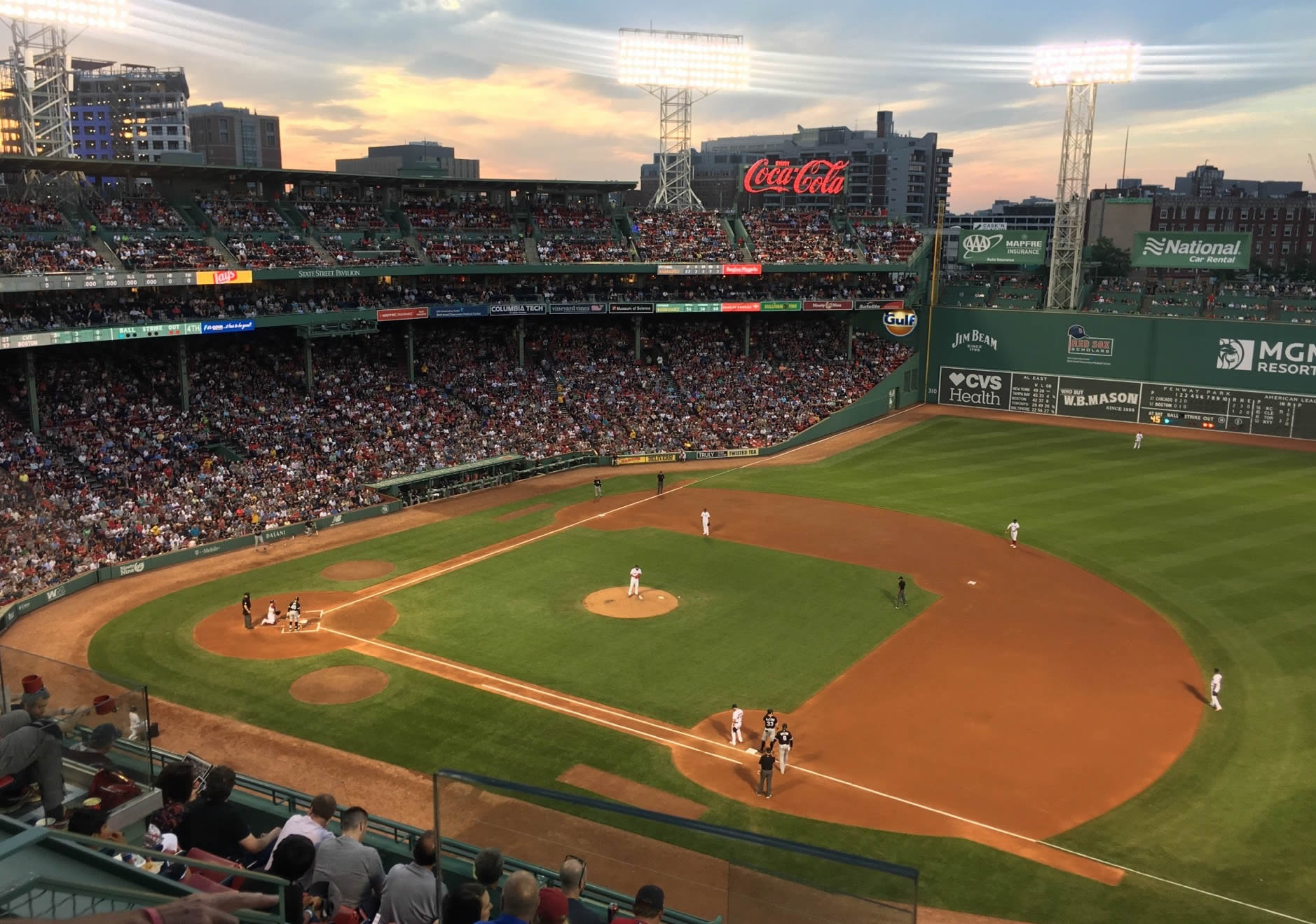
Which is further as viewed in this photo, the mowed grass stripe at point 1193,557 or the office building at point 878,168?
the office building at point 878,168

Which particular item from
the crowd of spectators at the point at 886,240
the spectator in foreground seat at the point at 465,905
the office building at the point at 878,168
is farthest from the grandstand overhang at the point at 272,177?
the office building at the point at 878,168

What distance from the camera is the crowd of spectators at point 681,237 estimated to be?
63.0 meters

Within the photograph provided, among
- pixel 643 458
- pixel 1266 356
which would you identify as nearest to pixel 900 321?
pixel 1266 356

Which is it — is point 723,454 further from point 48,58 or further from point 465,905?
point 465,905

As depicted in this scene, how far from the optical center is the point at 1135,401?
207 ft

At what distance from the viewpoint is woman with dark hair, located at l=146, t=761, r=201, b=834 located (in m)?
9.12

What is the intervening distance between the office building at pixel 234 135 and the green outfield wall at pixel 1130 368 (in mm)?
116683

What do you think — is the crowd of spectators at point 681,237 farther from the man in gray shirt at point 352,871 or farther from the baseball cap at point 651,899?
the baseball cap at point 651,899

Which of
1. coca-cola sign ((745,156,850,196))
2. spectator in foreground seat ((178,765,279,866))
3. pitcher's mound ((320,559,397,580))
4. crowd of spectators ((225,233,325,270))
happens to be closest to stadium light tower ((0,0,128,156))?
crowd of spectators ((225,233,325,270))

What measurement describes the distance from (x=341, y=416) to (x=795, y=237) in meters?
33.8

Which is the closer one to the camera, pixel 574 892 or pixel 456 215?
pixel 574 892

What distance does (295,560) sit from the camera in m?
36.8

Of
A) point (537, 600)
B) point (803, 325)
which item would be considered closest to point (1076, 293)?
point (803, 325)

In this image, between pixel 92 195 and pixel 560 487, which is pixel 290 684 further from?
pixel 92 195
